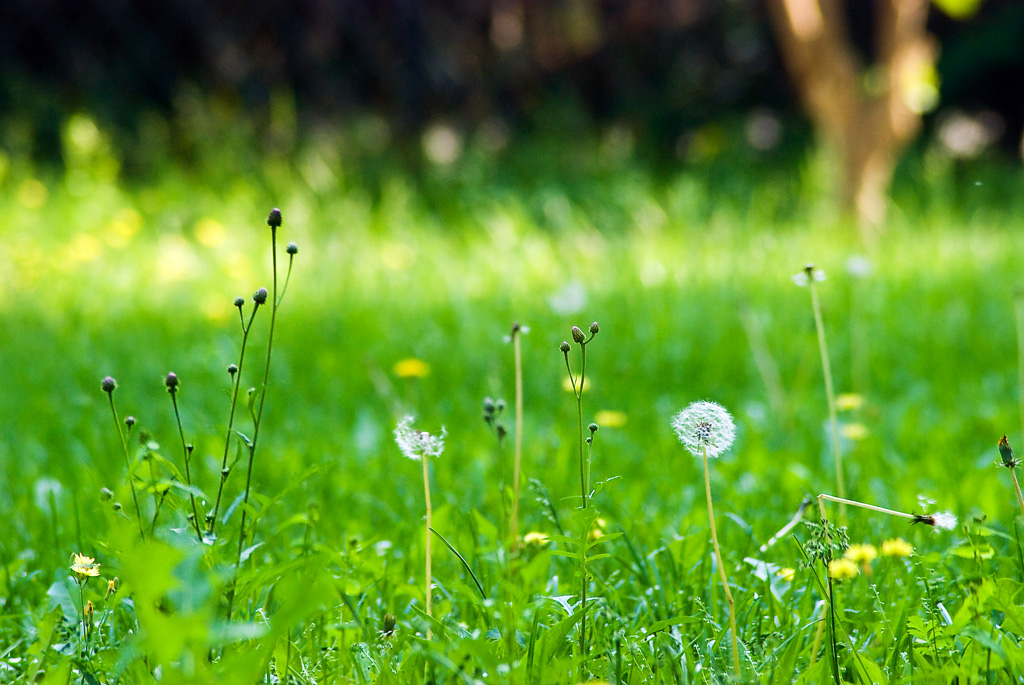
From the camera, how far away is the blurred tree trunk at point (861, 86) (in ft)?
14.5

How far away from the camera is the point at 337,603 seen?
119 cm

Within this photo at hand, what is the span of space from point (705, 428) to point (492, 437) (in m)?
1.22

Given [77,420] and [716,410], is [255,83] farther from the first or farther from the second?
[716,410]

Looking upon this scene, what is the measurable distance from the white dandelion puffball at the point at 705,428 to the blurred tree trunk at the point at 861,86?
148 inches

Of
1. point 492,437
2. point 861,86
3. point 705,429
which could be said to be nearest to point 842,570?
point 705,429

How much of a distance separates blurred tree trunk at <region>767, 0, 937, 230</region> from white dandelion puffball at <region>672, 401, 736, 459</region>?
377cm

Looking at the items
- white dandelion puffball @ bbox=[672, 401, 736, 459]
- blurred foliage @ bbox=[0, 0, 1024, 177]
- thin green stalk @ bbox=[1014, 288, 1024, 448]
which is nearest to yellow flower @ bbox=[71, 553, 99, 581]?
white dandelion puffball @ bbox=[672, 401, 736, 459]

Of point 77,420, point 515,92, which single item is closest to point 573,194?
point 515,92

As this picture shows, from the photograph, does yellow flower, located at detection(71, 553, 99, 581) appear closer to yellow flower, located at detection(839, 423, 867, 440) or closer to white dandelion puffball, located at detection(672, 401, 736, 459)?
white dandelion puffball, located at detection(672, 401, 736, 459)

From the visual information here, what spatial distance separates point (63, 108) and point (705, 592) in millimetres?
5982

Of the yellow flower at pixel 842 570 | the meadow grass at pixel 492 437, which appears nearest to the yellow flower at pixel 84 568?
the meadow grass at pixel 492 437

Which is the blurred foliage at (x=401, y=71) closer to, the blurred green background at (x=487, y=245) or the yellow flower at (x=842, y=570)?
the blurred green background at (x=487, y=245)

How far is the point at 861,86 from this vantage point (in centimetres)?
460

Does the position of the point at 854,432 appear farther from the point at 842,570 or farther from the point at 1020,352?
the point at 842,570
